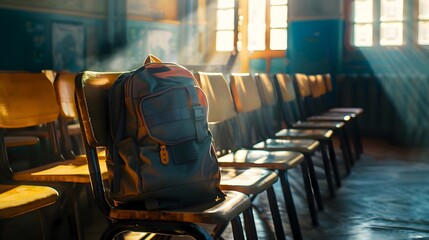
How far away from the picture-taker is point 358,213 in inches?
138

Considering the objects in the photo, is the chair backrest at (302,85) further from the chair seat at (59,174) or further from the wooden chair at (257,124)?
the chair seat at (59,174)

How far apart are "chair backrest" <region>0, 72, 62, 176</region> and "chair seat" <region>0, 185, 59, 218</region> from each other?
344 mm

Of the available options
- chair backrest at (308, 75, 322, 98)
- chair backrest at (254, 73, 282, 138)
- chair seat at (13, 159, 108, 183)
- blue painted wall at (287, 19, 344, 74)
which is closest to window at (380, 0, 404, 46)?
blue painted wall at (287, 19, 344, 74)

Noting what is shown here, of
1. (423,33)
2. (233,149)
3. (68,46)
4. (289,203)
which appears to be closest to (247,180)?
(289,203)

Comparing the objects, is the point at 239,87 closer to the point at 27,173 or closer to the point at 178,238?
the point at 178,238

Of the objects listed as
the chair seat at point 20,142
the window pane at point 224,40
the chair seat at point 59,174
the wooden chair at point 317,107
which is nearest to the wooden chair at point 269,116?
the wooden chair at point 317,107

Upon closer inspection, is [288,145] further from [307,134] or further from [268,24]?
Result: [268,24]

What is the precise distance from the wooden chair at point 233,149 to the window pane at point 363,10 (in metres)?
5.65

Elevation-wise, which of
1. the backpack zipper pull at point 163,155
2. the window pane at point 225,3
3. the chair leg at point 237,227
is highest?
the window pane at point 225,3

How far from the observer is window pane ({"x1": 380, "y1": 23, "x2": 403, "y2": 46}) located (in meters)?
7.96

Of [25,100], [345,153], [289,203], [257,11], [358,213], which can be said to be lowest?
[358,213]

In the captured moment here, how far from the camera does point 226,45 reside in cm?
968

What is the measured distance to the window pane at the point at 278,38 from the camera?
352 inches

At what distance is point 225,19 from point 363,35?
2503 millimetres
